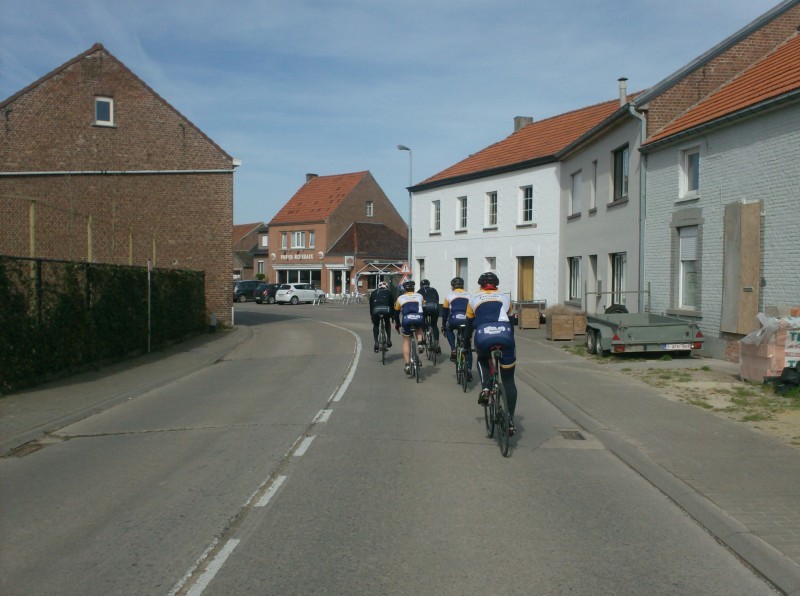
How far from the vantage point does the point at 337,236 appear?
6494 cm

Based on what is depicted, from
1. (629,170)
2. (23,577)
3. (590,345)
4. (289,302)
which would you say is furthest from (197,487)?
(289,302)

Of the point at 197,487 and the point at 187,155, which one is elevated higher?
the point at 187,155

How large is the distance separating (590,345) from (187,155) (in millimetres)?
17590

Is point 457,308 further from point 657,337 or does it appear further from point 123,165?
point 123,165

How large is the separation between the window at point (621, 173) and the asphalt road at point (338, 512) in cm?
1271

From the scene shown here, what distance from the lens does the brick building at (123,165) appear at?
1085 inches

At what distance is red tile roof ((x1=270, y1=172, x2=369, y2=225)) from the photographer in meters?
66.2

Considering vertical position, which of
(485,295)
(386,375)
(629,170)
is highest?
(629,170)

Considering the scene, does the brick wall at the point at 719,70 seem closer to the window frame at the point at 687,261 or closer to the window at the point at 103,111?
the window frame at the point at 687,261

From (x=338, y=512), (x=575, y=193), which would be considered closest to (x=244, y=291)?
(x=575, y=193)

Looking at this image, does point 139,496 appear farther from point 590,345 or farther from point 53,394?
point 590,345

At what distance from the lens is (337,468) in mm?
7156

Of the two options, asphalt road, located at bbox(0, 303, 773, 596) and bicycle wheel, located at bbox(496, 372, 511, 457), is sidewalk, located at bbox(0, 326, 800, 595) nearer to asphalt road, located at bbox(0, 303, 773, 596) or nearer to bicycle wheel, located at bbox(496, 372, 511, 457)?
asphalt road, located at bbox(0, 303, 773, 596)

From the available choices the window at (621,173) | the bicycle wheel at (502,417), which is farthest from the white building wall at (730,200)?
the bicycle wheel at (502,417)
